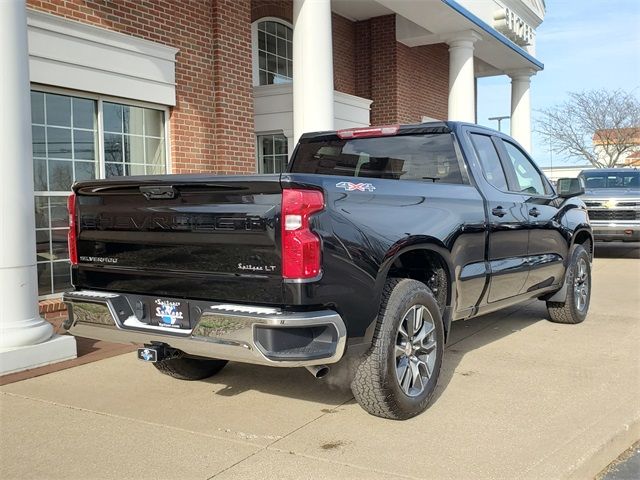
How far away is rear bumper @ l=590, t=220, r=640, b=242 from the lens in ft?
43.6

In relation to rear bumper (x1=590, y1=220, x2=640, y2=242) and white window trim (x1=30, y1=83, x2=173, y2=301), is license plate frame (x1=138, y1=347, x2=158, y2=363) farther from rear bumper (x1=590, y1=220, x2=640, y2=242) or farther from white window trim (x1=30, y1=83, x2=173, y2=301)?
rear bumper (x1=590, y1=220, x2=640, y2=242)

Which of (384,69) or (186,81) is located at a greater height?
(384,69)

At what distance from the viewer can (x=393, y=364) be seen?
4.03 meters

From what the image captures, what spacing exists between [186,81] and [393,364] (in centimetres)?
589

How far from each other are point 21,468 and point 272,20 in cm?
968

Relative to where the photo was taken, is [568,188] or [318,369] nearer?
[318,369]

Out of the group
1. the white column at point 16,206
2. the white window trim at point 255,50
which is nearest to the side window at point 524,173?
the white column at point 16,206

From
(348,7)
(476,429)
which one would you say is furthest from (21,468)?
(348,7)

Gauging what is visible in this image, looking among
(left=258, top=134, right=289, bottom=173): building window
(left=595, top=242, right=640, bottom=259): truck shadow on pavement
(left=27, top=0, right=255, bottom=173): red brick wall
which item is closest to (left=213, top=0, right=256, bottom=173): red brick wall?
(left=27, top=0, right=255, bottom=173): red brick wall

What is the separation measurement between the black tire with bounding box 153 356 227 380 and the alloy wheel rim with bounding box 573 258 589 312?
13.0 feet

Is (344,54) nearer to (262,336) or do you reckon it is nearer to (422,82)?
(422,82)

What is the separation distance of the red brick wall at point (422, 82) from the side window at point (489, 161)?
27.2 ft

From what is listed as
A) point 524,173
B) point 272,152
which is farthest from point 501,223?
point 272,152

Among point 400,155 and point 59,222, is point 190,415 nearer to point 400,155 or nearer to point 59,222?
point 400,155
